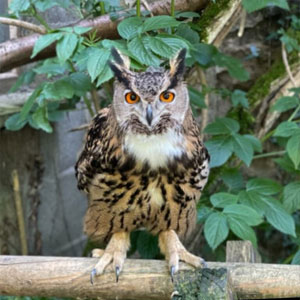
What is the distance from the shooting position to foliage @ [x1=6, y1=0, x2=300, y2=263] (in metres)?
1.81

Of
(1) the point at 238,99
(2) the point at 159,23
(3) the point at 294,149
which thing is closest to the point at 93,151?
(2) the point at 159,23

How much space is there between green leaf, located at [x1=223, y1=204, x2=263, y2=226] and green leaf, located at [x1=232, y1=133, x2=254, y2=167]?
22 centimetres

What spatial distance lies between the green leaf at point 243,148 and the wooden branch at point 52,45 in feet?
1.86

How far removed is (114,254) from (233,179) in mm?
899

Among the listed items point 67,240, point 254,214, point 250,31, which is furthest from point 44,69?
point 250,31

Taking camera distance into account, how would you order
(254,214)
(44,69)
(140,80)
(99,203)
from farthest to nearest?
(44,69) → (254,214) → (99,203) → (140,80)

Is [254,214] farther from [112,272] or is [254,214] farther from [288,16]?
[288,16]

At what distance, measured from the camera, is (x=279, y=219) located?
2.25 m

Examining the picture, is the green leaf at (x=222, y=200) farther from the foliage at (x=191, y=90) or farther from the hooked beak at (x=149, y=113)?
the hooked beak at (x=149, y=113)

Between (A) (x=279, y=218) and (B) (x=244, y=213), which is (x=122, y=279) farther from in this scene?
(A) (x=279, y=218)

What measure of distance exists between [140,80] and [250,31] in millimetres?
2235

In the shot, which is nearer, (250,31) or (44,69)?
(44,69)

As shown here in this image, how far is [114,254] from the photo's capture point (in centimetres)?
194

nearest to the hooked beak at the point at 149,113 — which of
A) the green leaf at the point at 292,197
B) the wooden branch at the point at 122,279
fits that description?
the wooden branch at the point at 122,279
